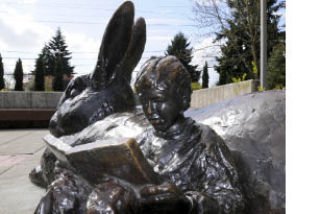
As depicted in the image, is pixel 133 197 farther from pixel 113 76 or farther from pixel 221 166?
pixel 113 76

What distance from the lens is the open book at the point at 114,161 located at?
4.01 feet

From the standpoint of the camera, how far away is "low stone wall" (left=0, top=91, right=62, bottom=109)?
11961 millimetres

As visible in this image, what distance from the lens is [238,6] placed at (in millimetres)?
14055

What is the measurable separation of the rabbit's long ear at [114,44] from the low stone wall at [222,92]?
4.02 metres

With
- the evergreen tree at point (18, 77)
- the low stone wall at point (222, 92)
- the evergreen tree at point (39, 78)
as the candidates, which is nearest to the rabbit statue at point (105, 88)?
the low stone wall at point (222, 92)

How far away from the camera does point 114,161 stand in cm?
129

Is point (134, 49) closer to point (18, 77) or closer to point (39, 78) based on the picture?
point (39, 78)

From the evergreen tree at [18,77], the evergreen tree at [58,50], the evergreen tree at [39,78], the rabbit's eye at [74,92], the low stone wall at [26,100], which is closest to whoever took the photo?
the rabbit's eye at [74,92]

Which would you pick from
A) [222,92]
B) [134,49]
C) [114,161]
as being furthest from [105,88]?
[222,92]

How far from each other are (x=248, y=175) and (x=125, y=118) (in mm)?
1047

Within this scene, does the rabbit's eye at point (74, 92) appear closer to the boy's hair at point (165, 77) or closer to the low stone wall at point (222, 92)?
the boy's hair at point (165, 77)

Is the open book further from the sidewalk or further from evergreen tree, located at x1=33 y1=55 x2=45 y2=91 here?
Answer: evergreen tree, located at x1=33 y1=55 x2=45 y2=91

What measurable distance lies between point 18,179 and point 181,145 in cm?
308

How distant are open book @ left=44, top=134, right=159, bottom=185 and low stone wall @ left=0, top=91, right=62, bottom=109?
1139 centimetres
